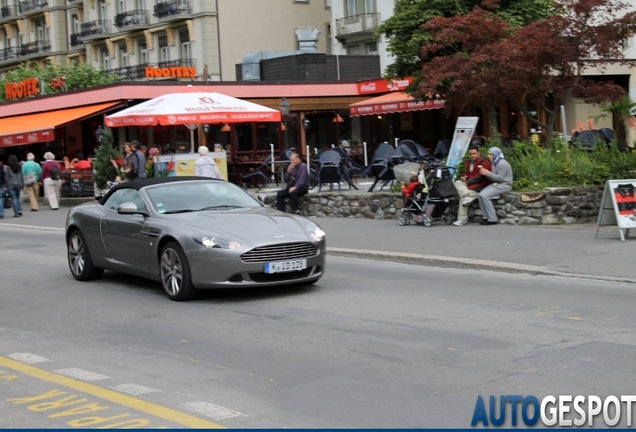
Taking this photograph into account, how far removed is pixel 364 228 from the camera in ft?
61.5

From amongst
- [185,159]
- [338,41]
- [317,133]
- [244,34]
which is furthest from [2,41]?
[185,159]

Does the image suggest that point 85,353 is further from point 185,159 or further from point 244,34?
point 244,34

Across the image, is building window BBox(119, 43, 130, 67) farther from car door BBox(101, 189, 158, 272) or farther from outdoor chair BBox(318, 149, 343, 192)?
car door BBox(101, 189, 158, 272)

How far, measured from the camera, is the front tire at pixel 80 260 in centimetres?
1318

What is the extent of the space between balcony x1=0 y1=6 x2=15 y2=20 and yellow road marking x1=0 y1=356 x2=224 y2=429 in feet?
227

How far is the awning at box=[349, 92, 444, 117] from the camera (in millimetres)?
33625

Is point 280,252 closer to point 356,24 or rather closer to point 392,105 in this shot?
point 392,105

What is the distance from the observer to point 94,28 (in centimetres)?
6138

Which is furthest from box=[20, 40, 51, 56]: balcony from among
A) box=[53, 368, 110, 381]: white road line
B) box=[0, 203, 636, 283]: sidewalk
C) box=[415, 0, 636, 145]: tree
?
box=[53, 368, 110, 381]: white road line

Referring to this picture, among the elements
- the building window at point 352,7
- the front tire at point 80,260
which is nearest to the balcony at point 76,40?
the building window at point 352,7

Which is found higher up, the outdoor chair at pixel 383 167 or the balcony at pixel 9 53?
the balcony at pixel 9 53

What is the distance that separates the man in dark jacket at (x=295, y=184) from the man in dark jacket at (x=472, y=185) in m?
4.46

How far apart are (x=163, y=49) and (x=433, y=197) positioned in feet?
134

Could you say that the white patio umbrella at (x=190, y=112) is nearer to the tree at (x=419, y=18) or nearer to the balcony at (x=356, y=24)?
the tree at (x=419, y=18)
